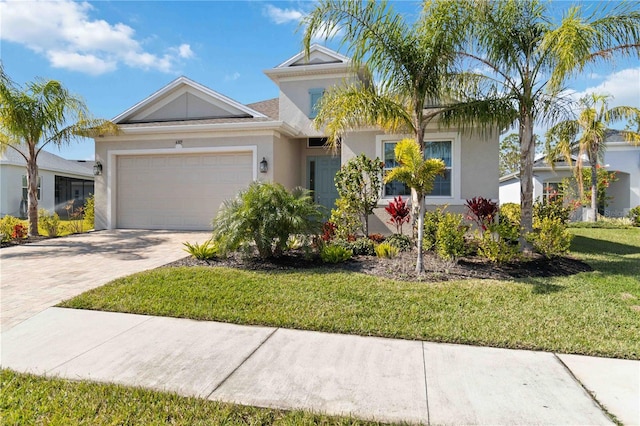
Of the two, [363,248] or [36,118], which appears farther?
[36,118]

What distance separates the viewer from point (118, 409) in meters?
2.74

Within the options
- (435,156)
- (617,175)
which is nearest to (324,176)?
(435,156)

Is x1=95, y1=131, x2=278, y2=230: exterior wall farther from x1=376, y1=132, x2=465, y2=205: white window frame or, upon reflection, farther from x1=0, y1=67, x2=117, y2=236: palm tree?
x1=376, y1=132, x2=465, y2=205: white window frame

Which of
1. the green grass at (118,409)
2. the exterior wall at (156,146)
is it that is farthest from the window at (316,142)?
the green grass at (118,409)

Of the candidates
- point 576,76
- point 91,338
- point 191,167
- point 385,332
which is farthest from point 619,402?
point 191,167

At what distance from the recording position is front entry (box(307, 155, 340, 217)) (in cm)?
1334

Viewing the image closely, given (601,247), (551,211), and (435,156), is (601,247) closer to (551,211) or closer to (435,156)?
(551,211)

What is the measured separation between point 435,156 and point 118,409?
1009 cm

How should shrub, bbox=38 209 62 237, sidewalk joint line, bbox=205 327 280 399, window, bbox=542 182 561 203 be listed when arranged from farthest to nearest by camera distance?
1. window, bbox=542 182 561 203
2. shrub, bbox=38 209 62 237
3. sidewalk joint line, bbox=205 327 280 399

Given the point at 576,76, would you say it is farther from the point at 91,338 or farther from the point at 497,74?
the point at 91,338

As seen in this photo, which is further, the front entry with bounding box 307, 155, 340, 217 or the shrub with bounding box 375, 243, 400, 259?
the front entry with bounding box 307, 155, 340, 217

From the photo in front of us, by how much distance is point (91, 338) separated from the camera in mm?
4059

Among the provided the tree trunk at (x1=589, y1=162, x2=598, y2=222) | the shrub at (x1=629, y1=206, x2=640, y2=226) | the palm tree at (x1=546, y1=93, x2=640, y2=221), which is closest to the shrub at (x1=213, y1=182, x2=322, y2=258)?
the palm tree at (x1=546, y1=93, x2=640, y2=221)

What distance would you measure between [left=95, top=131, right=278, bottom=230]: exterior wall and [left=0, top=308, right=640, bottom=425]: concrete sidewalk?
7876mm
